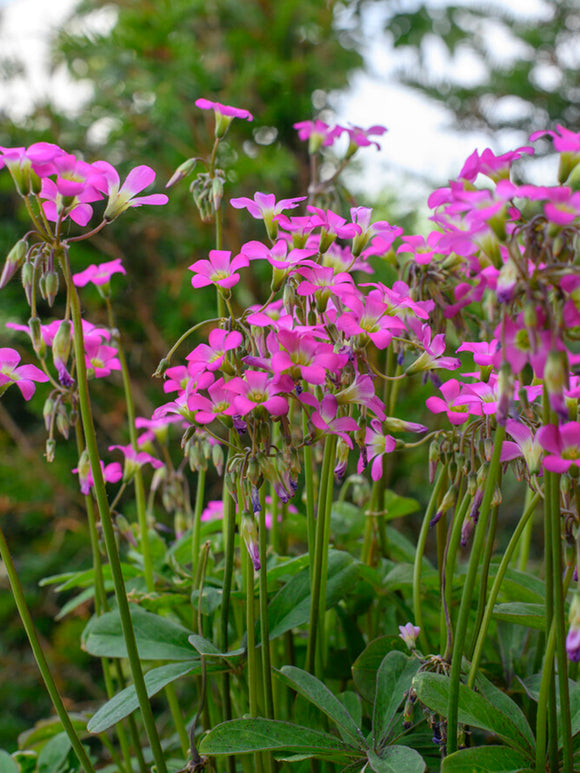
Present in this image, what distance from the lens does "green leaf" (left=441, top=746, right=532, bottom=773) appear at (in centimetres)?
35

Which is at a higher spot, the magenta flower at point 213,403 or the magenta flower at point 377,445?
the magenta flower at point 213,403

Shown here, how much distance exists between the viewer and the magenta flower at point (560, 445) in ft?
1.01

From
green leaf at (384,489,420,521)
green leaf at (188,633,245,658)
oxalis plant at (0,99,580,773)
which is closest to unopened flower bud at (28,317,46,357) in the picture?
oxalis plant at (0,99,580,773)

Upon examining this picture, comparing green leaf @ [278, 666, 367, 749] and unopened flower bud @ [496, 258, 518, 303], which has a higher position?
unopened flower bud @ [496, 258, 518, 303]

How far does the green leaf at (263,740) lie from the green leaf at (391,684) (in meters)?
0.04

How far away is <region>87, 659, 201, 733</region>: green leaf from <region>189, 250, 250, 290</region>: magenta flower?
264 millimetres

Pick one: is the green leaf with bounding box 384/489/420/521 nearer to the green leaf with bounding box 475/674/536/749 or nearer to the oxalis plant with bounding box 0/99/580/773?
the oxalis plant with bounding box 0/99/580/773

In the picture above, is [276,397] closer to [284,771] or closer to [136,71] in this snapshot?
[284,771]

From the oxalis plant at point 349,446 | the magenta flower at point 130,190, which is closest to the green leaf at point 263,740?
the oxalis plant at point 349,446

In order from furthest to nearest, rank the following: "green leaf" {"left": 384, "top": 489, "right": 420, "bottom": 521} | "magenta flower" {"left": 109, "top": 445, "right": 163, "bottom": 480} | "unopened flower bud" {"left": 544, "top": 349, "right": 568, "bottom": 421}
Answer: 1. "green leaf" {"left": 384, "top": 489, "right": 420, "bottom": 521}
2. "magenta flower" {"left": 109, "top": 445, "right": 163, "bottom": 480}
3. "unopened flower bud" {"left": 544, "top": 349, "right": 568, "bottom": 421}

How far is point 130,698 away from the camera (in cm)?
45

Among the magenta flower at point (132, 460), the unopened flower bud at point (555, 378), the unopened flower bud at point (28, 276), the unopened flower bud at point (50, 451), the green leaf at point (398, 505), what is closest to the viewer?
the unopened flower bud at point (555, 378)

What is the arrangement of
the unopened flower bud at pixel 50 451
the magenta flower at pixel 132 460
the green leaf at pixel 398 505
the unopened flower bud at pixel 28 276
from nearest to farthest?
the unopened flower bud at pixel 28 276
the unopened flower bud at pixel 50 451
the magenta flower at pixel 132 460
the green leaf at pixel 398 505

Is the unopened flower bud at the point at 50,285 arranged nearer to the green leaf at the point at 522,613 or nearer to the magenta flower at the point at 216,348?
the magenta flower at the point at 216,348
